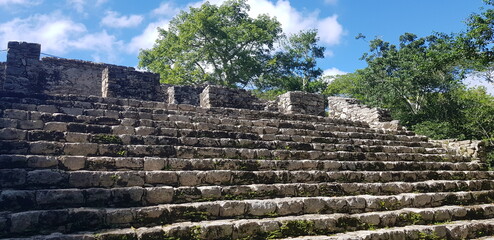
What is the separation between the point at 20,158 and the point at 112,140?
1.14 meters

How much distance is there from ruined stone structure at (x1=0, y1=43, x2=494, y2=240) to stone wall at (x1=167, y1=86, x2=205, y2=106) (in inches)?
98.1

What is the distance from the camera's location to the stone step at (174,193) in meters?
3.38

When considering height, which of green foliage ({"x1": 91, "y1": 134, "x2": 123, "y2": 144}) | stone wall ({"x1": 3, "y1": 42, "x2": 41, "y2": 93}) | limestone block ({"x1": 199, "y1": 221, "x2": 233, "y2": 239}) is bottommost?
limestone block ({"x1": 199, "y1": 221, "x2": 233, "y2": 239})

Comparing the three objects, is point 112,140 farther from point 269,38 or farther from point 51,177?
point 269,38

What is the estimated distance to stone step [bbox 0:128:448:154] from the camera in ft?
14.6

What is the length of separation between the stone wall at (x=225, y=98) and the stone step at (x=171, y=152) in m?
3.07

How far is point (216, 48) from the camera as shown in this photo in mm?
24688

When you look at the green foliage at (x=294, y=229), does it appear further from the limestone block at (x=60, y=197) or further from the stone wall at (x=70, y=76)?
the stone wall at (x=70, y=76)

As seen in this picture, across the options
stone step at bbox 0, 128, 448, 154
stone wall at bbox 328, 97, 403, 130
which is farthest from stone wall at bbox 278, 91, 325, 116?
stone step at bbox 0, 128, 448, 154

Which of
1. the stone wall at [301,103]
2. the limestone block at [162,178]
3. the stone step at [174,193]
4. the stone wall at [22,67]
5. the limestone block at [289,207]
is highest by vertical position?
the stone wall at [22,67]

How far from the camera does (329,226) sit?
4074mm

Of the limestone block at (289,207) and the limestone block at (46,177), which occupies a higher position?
the limestone block at (46,177)

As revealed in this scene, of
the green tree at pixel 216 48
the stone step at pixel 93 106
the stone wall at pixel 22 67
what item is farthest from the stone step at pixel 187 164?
the green tree at pixel 216 48

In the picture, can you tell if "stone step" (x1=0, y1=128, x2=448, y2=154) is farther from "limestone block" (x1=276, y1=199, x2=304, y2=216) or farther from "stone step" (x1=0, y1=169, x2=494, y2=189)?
"limestone block" (x1=276, y1=199, x2=304, y2=216)
